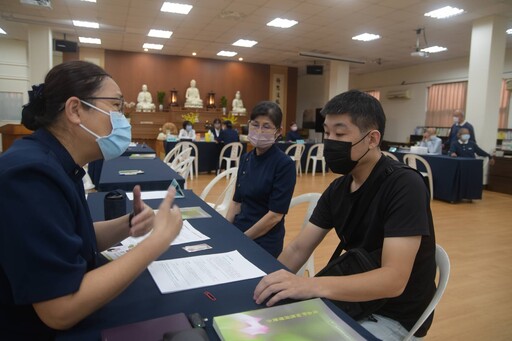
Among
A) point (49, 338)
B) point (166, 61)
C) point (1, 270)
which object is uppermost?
point (166, 61)

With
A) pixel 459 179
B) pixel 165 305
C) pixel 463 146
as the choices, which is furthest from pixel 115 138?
pixel 463 146

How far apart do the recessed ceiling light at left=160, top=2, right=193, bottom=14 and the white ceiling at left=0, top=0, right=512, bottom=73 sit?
0.39 feet

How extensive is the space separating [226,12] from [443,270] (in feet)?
23.2

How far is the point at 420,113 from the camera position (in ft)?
39.9

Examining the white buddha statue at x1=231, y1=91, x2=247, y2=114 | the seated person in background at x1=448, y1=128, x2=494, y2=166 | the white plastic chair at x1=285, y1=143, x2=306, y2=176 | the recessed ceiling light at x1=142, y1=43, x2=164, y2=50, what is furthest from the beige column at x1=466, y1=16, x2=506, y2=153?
the recessed ceiling light at x1=142, y1=43, x2=164, y2=50

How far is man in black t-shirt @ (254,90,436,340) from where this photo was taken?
105 cm

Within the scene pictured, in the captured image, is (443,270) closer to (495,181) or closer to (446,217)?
(446,217)

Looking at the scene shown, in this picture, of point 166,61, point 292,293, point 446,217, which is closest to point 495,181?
point 446,217

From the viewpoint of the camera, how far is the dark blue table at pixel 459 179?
235 inches

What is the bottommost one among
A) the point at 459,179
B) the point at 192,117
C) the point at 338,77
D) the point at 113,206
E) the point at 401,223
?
the point at 459,179

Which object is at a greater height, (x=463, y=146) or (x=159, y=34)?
(x=159, y=34)

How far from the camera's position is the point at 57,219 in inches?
30.2

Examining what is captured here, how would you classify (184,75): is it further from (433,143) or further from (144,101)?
(433,143)

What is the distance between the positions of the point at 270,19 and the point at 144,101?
5895mm
